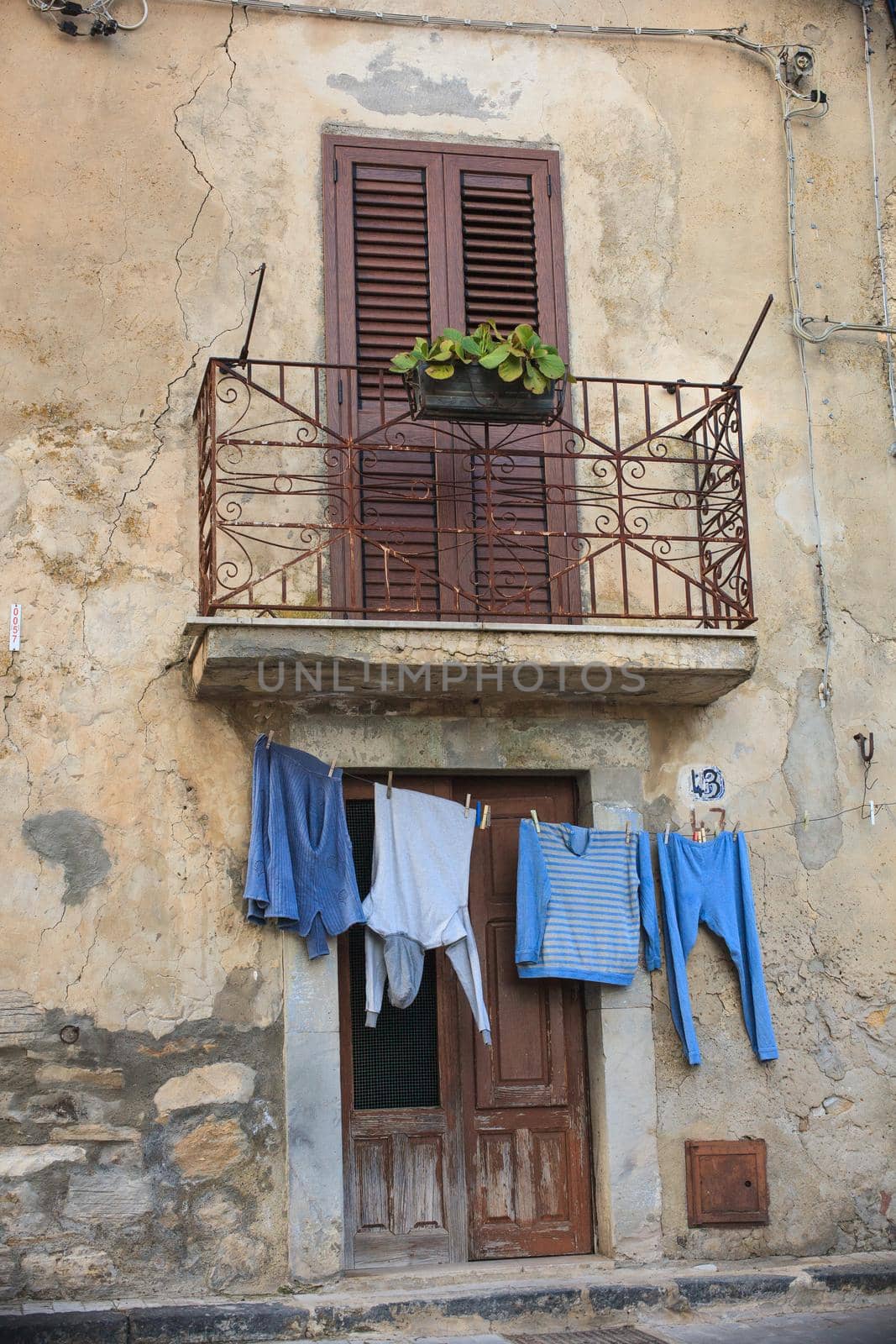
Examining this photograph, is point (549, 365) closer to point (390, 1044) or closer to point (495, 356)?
point (495, 356)

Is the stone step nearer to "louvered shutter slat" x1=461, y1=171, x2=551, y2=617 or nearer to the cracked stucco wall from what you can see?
the cracked stucco wall

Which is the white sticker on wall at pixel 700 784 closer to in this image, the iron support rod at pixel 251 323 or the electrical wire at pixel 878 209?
the electrical wire at pixel 878 209

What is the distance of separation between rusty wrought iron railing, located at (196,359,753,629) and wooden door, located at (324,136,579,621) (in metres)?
0.02

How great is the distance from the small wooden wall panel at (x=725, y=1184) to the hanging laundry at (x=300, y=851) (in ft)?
6.83

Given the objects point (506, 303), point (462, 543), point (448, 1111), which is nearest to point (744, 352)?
point (506, 303)

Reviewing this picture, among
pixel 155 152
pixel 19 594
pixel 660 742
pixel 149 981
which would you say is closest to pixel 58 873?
pixel 149 981

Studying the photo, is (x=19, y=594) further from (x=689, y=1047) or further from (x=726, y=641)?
(x=689, y=1047)

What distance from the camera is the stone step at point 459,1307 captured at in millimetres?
6297

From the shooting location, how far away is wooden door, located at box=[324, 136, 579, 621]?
7574 mm

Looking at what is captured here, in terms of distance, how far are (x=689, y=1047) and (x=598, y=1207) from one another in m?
0.91

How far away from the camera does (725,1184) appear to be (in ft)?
24.0

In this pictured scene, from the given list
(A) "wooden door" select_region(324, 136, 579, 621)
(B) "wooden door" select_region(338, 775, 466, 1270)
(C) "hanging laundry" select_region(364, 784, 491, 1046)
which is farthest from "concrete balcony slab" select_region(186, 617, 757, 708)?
(B) "wooden door" select_region(338, 775, 466, 1270)

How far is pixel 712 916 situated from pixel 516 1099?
4.40ft

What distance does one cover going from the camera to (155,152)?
7797 mm
